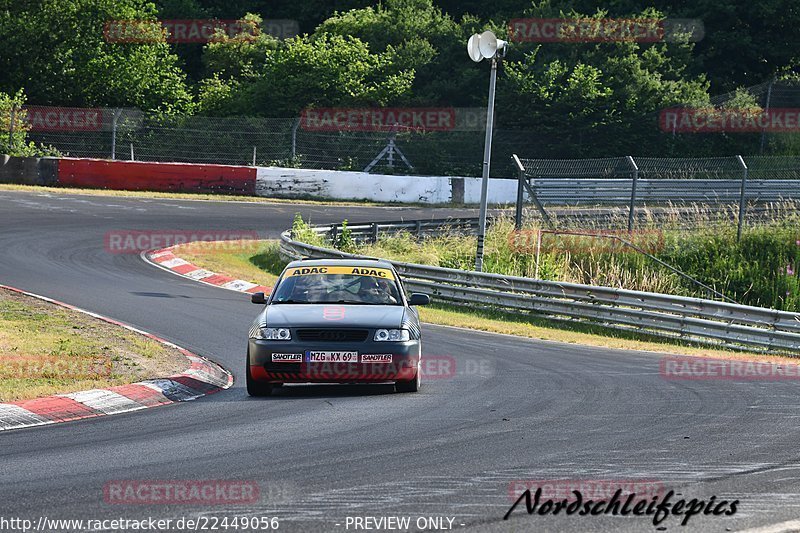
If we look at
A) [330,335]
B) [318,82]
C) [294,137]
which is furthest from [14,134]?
[330,335]

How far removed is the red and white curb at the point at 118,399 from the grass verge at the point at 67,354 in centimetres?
22

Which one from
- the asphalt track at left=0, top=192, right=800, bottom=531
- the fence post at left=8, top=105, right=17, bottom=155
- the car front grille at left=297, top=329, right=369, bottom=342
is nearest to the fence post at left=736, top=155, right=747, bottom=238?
the asphalt track at left=0, top=192, right=800, bottom=531

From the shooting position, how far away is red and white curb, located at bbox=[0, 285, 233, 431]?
9.30 meters

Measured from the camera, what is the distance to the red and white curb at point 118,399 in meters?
9.30

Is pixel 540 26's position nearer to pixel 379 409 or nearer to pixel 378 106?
pixel 378 106

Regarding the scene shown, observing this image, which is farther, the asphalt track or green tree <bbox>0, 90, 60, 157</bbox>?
green tree <bbox>0, 90, 60, 157</bbox>

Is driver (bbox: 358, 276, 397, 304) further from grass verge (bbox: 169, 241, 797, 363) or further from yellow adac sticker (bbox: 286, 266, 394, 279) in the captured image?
grass verge (bbox: 169, 241, 797, 363)

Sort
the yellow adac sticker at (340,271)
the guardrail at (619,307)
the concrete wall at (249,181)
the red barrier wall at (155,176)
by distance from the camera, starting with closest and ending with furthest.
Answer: the yellow adac sticker at (340,271)
the guardrail at (619,307)
the concrete wall at (249,181)
the red barrier wall at (155,176)

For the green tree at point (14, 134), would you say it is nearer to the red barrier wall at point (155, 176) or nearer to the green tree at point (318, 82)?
the red barrier wall at point (155, 176)

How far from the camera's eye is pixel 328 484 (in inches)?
270

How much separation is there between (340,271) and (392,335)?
1600mm

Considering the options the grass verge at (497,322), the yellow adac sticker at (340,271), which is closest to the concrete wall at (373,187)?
the grass verge at (497,322)

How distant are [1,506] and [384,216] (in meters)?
27.5

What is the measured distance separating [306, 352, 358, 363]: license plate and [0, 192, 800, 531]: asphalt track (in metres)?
0.39
